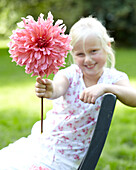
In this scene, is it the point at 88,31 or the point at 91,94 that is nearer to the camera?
the point at 91,94

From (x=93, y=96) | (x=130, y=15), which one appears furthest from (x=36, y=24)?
(x=130, y=15)

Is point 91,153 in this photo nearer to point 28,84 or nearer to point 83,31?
point 83,31

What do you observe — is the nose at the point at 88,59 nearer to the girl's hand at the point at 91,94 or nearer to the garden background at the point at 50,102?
the girl's hand at the point at 91,94

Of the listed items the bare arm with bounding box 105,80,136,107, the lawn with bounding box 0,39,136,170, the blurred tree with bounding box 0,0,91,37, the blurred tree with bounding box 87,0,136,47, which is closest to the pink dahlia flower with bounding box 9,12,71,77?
the bare arm with bounding box 105,80,136,107

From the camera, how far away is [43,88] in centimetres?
208

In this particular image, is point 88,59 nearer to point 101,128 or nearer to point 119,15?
point 101,128

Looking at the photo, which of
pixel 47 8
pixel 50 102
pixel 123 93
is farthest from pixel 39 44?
pixel 47 8

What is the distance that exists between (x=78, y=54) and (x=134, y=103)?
1.82 feet

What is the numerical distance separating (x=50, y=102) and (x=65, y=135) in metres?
4.46

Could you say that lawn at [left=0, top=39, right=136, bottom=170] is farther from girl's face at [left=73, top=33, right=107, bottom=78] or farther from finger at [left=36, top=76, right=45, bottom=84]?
→ finger at [left=36, top=76, right=45, bottom=84]

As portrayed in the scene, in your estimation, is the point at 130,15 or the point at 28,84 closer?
the point at 28,84

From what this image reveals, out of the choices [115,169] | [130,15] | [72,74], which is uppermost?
[130,15]

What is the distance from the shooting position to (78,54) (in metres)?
2.44

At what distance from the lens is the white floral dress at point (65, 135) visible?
2.40m
